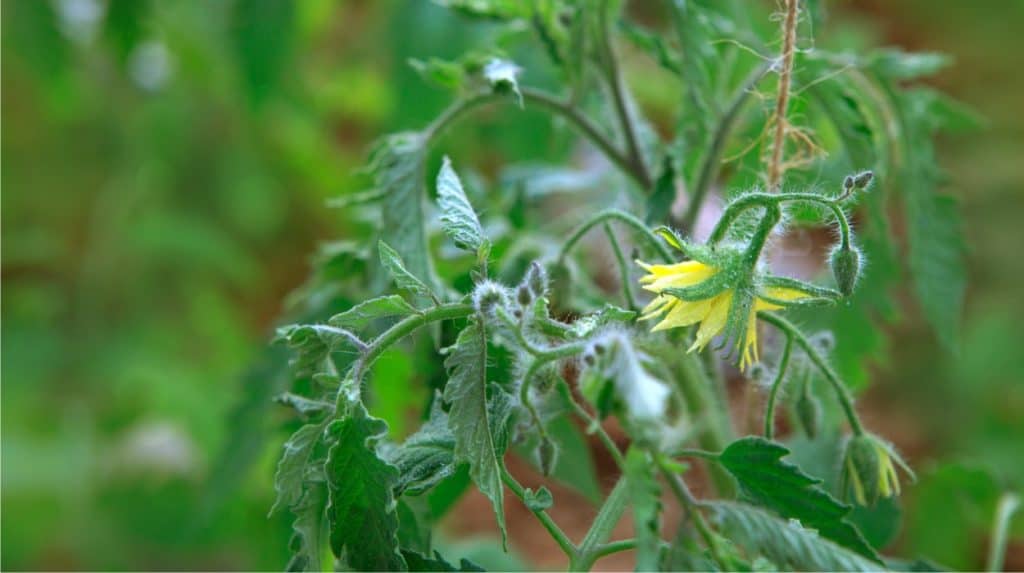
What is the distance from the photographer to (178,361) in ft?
5.54

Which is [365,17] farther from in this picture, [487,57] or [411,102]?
[487,57]

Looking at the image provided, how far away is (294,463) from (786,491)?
22cm

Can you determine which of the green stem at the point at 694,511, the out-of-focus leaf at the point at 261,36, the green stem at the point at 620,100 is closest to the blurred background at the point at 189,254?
the out-of-focus leaf at the point at 261,36

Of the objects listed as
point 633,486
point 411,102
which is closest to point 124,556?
point 411,102

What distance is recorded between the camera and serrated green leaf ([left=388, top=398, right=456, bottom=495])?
46 centimetres

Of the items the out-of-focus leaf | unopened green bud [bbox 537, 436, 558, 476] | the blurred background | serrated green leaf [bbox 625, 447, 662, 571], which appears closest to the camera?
serrated green leaf [bbox 625, 447, 662, 571]

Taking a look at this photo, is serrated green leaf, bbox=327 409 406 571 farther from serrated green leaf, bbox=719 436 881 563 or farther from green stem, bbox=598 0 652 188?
green stem, bbox=598 0 652 188

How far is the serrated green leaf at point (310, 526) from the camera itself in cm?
45

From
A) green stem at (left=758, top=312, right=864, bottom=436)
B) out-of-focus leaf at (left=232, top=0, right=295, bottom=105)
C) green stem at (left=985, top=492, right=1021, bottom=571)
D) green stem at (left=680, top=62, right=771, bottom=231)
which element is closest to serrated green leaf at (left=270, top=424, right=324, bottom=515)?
green stem at (left=758, top=312, right=864, bottom=436)

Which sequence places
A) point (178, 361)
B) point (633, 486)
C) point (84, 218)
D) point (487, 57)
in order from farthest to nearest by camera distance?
point (84, 218) < point (178, 361) < point (487, 57) < point (633, 486)

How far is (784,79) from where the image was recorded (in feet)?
1.71

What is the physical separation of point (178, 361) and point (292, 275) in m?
0.49

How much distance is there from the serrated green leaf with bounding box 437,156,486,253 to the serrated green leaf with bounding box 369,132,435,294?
109 millimetres

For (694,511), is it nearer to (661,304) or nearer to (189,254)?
(661,304)
